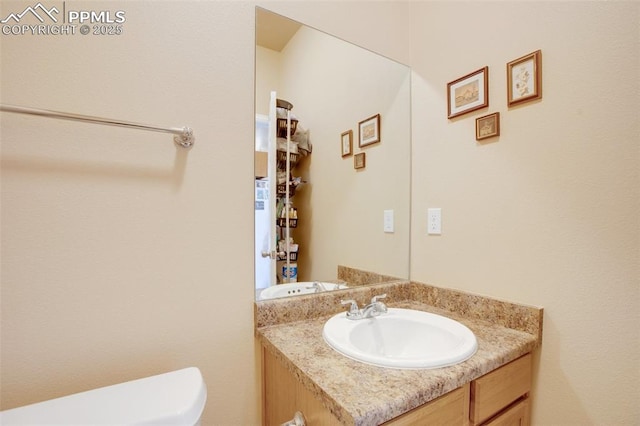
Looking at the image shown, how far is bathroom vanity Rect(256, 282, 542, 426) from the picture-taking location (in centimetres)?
60

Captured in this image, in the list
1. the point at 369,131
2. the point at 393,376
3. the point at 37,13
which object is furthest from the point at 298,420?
the point at 37,13

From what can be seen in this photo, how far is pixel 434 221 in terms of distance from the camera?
1.24 meters

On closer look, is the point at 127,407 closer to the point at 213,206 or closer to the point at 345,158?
the point at 213,206

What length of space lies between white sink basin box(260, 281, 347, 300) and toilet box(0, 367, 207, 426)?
365mm

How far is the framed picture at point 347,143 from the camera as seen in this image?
4.15 ft

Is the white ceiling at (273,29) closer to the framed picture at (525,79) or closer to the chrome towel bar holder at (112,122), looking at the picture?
the chrome towel bar holder at (112,122)

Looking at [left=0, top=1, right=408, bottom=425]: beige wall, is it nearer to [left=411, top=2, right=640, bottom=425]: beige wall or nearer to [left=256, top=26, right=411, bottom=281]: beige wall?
[left=256, top=26, right=411, bottom=281]: beige wall

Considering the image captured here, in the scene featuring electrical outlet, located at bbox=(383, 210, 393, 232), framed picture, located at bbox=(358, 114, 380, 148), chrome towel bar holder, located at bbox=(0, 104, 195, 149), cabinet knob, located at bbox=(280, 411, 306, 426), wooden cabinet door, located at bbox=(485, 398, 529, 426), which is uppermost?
framed picture, located at bbox=(358, 114, 380, 148)

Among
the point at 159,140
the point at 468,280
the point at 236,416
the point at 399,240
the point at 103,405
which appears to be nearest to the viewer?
the point at 103,405

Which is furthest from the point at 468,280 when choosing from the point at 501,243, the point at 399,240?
the point at 399,240

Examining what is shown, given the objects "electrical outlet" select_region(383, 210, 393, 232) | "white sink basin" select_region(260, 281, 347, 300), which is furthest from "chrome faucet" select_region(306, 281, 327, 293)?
"electrical outlet" select_region(383, 210, 393, 232)

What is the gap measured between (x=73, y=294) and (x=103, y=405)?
297 mm

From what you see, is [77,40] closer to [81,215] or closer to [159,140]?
[159,140]

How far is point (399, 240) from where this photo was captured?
53.2 inches
